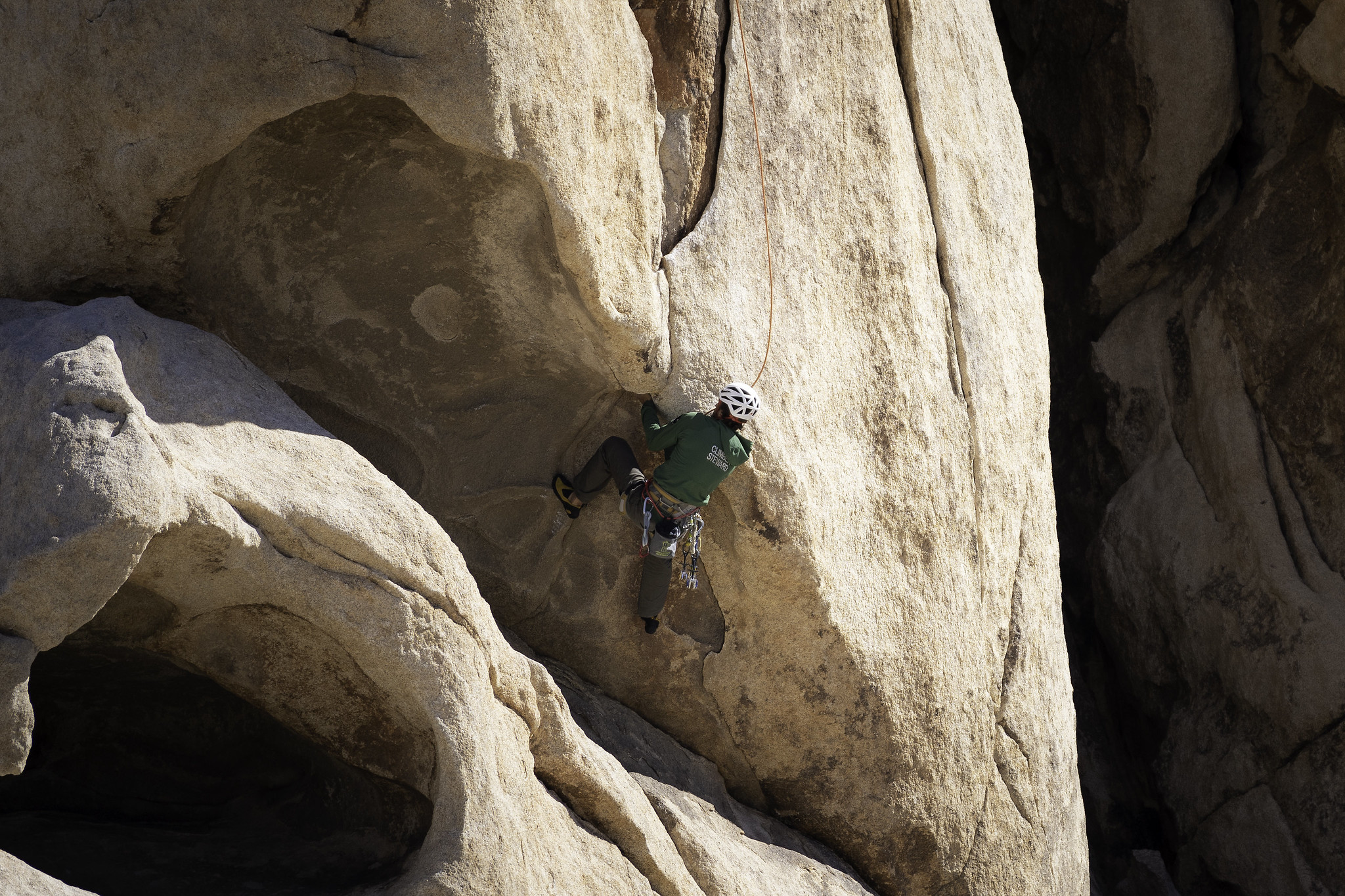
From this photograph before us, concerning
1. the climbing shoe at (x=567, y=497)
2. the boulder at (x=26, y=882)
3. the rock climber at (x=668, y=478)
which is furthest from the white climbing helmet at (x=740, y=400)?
the boulder at (x=26, y=882)

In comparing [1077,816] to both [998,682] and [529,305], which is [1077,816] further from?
[529,305]

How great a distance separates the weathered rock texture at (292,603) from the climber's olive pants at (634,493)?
2.86 feet

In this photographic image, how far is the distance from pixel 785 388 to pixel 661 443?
0.84m

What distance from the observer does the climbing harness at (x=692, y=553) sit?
18.3ft

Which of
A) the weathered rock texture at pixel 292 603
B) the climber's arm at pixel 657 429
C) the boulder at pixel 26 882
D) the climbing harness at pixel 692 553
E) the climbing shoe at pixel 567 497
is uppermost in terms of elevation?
the climber's arm at pixel 657 429

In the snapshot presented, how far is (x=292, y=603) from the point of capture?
4.22 m

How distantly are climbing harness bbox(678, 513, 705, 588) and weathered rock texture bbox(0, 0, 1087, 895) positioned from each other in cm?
21

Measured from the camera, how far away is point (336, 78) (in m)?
4.41

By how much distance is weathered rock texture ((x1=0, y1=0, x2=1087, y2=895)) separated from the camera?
4.46m

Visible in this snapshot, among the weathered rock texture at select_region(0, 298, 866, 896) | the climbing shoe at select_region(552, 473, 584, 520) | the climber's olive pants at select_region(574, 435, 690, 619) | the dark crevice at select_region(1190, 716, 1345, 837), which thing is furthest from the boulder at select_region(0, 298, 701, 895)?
the dark crevice at select_region(1190, 716, 1345, 837)

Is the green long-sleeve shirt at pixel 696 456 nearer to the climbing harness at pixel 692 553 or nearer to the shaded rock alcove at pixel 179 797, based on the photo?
the climbing harness at pixel 692 553

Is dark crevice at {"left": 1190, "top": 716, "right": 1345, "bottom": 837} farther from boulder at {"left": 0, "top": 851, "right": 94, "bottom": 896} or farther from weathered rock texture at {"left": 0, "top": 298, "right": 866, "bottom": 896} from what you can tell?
boulder at {"left": 0, "top": 851, "right": 94, "bottom": 896}

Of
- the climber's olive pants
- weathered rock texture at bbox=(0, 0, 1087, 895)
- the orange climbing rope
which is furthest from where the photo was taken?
the orange climbing rope

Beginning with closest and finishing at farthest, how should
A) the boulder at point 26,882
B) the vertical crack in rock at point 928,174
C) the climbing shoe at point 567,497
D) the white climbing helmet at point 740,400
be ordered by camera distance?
the boulder at point 26,882
the white climbing helmet at point 740,400
the climbing shoe at point 567,497
the vertical crack in rock at point 928,174
